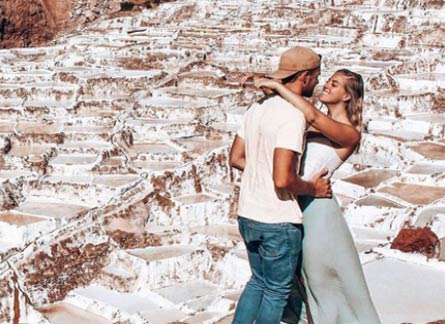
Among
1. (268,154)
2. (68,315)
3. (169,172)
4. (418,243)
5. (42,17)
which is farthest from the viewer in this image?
(42,17)

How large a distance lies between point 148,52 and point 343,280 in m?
15.1

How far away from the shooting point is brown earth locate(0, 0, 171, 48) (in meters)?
28.5

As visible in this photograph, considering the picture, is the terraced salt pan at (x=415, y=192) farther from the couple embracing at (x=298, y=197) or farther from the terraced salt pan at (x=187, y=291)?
the couple embracing at (x=298, y=197)

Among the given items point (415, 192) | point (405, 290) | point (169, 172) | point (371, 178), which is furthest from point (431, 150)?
point (405, 290)

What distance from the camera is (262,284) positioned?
3.79 meters

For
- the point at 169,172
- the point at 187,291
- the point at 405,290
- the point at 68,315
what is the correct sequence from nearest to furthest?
the point at 405,290 → the point at 68,315 → the point at 187,291 → the point at 169,172

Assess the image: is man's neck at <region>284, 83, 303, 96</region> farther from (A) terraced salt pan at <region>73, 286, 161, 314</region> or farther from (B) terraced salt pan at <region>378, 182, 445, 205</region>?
(B) terraced salt pan at <region>378, 182, 445, 205</region>

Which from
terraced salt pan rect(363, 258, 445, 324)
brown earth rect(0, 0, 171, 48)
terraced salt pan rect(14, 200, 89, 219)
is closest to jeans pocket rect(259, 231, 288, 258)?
terraced salt pan rect(363, 258, 445, 324)

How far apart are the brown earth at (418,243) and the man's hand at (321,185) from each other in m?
2.78

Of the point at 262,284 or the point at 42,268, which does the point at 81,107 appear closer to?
the point at 42,268

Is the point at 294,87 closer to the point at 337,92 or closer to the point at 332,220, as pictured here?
the point at 337,92

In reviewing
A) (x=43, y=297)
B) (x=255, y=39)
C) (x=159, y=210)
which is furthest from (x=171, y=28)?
(x=43, y=297)

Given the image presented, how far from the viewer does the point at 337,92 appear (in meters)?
3.74

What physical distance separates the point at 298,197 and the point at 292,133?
1.15ft
